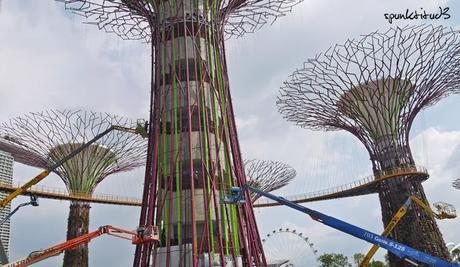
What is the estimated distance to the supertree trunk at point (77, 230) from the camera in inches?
2363

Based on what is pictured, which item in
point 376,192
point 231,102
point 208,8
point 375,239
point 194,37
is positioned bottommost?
point 375,239

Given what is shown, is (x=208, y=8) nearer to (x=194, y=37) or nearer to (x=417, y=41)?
(x=194, y=37)

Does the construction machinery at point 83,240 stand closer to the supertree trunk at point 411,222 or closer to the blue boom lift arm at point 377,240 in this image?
the blue boom lift arm at point 377,240

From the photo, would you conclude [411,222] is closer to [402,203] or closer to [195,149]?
[402,203]

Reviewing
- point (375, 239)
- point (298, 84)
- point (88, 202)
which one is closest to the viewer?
point (375, 239)

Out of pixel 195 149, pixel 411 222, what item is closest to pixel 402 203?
pixel 411 222

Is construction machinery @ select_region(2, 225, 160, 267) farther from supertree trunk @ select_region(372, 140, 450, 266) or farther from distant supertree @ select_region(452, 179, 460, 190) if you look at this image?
distant supertree @ select_region(452, 179, 460, 190)

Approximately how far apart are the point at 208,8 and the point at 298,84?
54.0 feet

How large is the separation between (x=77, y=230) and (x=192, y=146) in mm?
33849

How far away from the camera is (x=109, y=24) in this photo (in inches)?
1668

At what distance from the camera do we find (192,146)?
34.9m

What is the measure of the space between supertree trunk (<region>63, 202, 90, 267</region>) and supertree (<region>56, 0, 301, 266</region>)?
31404 mm

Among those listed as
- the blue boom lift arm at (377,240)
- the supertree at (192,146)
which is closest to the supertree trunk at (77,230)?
the supertree at (192,146)

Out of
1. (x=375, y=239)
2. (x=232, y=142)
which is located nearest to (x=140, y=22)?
(x=232, y=142)
